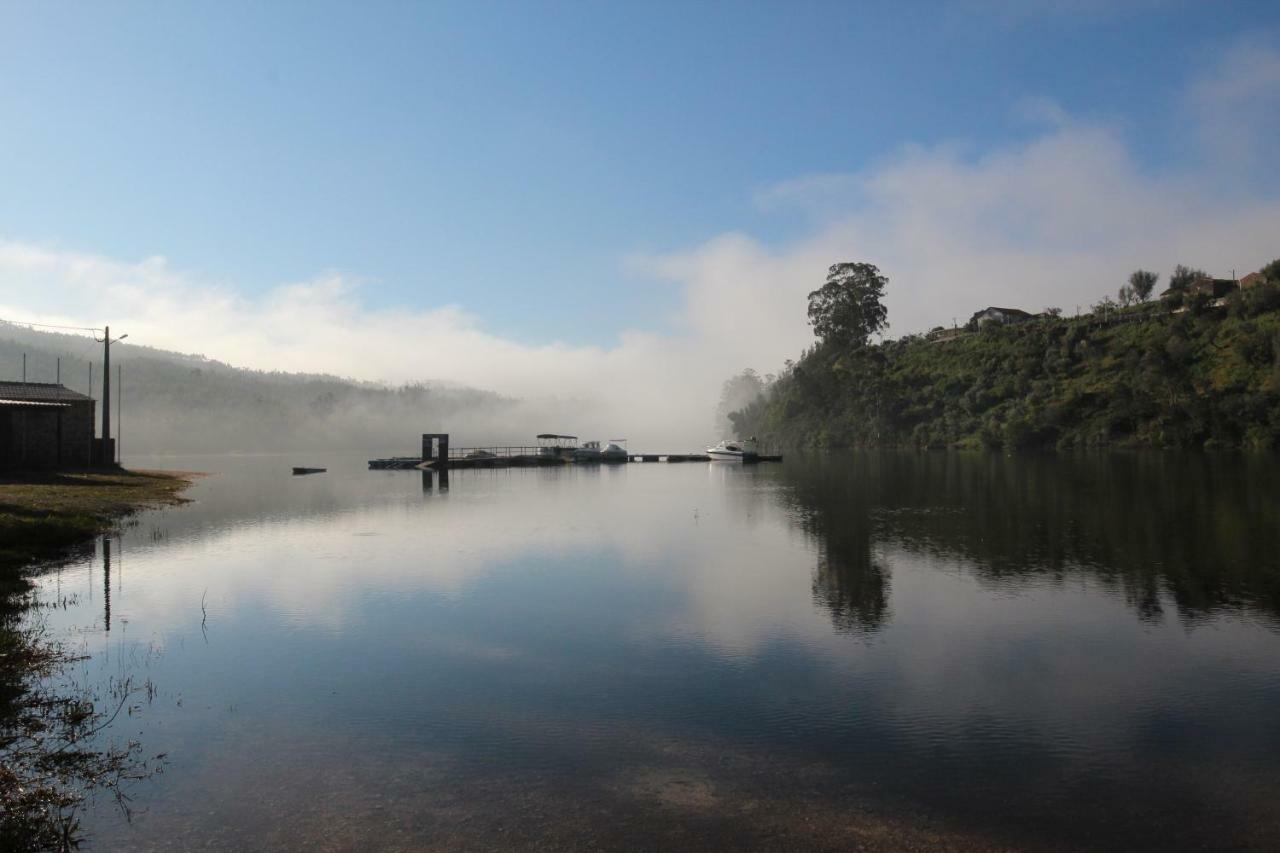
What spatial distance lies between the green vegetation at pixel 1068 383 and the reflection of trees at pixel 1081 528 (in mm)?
35324

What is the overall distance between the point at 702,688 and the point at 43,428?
65.1m

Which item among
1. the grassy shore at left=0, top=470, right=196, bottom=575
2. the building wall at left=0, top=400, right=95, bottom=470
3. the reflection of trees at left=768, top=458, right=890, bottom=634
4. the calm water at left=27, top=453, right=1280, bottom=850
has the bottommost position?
the calm water at left=27, top=453, right=1280, bottom=850

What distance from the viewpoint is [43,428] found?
61656 mm

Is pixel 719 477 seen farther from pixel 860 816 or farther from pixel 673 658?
pixel 860 816

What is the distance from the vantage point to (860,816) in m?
10.1

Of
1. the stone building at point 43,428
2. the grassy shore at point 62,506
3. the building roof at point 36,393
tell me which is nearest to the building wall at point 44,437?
the stone building at point 43,428

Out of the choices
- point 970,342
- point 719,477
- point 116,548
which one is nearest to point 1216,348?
point 970,342

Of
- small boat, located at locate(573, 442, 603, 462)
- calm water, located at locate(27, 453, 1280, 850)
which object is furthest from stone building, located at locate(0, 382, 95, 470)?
small boat, located at locate(573, 442, 603, 462)

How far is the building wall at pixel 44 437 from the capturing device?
191ft

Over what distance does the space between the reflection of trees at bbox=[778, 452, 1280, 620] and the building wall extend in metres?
54.2

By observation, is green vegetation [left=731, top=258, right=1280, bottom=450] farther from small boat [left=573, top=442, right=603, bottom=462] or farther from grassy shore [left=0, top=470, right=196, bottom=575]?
grassy shore [left=0, top=470, right=196, bottom=575]

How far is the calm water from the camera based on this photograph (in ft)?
33.2

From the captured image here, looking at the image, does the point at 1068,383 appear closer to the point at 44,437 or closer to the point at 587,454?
the point at 587,454

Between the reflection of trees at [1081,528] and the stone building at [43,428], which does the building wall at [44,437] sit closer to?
the stone building at [43,428]
